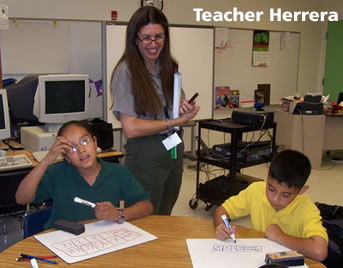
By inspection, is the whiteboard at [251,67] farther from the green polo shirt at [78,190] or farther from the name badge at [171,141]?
the green polo shirt at [78,190]

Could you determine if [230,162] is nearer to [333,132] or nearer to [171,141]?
[171,141]

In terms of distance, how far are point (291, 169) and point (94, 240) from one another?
29.5 inches

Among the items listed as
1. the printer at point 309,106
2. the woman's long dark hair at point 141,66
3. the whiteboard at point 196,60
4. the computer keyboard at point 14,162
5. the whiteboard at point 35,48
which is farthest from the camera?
the printer at point 309,106

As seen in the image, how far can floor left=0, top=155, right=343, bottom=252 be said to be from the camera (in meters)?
3.23

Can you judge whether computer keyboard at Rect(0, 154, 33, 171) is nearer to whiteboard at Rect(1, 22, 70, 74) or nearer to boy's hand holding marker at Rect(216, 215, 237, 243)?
boy's hand holding marker at Rect(216, 215, 237, 243)

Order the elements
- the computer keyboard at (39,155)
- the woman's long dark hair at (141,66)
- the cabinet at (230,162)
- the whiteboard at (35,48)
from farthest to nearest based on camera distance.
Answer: the whiteboard at (35,48) → the cabinet at (230,162) → the computer keyboard at (39,155) → the woman's long dark hair at (141,66)

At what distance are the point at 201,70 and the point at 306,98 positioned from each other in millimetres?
1390

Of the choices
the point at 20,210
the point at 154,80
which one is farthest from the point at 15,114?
the point at 154,80

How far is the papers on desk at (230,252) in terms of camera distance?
115 centimetres

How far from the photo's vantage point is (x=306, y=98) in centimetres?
505

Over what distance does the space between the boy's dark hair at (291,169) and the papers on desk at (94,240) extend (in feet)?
1.68

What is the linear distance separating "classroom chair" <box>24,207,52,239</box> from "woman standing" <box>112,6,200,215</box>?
0.47 meters

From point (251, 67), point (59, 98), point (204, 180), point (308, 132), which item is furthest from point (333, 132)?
point (59, 98)

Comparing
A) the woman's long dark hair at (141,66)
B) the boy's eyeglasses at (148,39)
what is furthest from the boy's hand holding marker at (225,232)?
the boy's eyeglasses at (148,39)
